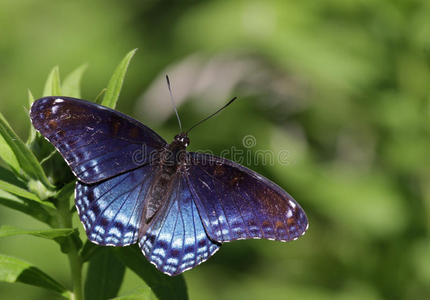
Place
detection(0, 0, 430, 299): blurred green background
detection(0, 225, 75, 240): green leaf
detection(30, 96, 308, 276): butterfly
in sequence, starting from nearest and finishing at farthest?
detection(0, 225, 75, 240): green leaf → detection(30, 96, 308, 276): butterfly → detection(0, 0, 430, 299): blurred green background

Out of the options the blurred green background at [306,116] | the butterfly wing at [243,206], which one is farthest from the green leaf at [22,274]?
the blurred green background at [306,116]

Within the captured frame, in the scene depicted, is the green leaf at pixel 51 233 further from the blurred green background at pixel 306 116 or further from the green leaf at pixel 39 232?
the blurred green background at pixel 306 116

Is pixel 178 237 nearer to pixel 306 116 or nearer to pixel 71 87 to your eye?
pixel 71 87

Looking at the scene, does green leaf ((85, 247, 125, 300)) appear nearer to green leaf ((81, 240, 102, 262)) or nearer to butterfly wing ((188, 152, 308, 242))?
green leaf ((81, 240, 102, 262))

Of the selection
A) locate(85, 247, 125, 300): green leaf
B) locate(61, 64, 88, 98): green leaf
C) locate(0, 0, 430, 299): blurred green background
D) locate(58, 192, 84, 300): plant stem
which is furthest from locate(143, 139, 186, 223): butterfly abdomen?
locate(0, 0, 430, 299): blurred green background

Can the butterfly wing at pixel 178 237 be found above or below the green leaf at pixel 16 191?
below

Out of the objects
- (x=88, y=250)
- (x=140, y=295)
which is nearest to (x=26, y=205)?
(x=88, y=250)
